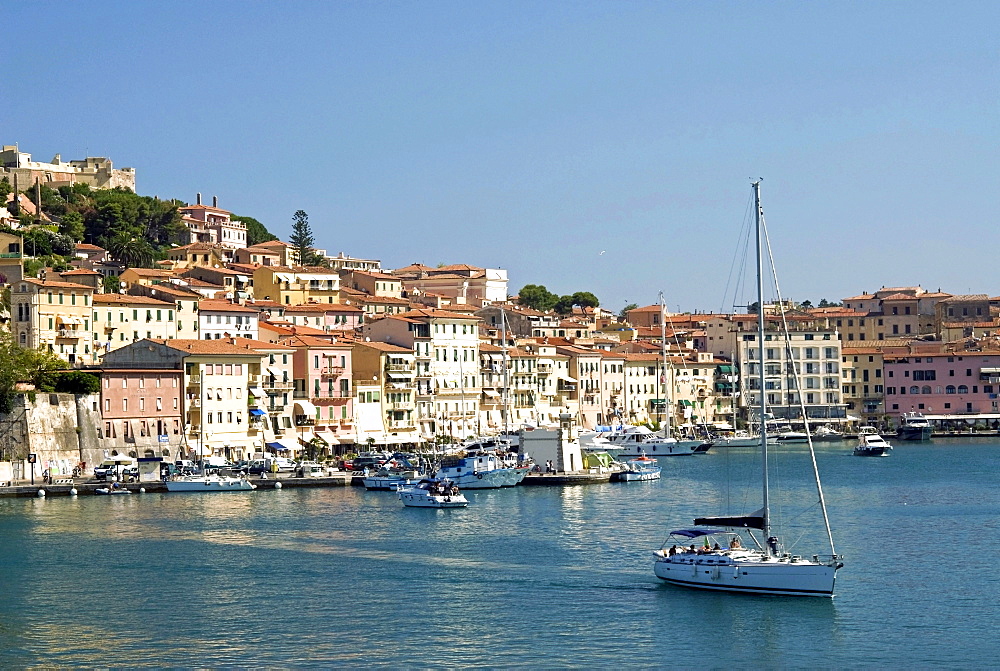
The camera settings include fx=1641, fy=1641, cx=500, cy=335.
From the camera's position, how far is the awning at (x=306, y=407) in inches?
3255

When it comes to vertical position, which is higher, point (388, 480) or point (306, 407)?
point (306, 407)

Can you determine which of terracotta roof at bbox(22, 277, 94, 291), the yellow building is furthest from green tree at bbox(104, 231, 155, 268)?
the yellow building

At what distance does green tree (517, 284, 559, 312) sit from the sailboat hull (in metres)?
107

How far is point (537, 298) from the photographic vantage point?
14638 centimetres

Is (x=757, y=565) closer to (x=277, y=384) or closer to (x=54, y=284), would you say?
(x=277, y=384)

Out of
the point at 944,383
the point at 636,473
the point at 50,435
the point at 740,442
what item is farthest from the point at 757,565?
the point at 944,383

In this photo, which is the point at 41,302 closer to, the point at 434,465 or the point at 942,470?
the point at 434,465

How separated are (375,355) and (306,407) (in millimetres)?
7800

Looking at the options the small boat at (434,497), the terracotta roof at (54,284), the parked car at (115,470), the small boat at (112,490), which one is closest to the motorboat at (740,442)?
the terracotta roof at (54,284)

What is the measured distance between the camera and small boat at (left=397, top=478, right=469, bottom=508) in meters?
59.3

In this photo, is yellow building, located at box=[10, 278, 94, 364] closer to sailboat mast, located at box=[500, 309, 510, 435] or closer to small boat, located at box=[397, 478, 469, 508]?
sailboat mast, located at box=[500, 309, 510, 435]

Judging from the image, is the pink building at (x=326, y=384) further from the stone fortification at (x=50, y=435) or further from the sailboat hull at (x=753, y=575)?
the sailboat hull at (x=753, y=575)

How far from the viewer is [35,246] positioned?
335 ft

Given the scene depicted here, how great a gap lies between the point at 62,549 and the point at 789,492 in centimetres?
3142
